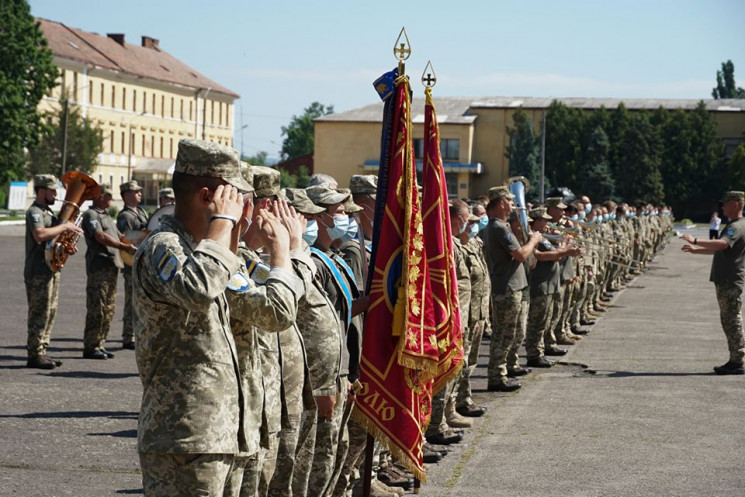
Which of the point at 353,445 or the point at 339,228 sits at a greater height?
the point at 339,228

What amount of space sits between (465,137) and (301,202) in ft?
279

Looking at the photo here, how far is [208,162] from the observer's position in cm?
436

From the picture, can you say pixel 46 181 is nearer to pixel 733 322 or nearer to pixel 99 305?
pixel 99 305

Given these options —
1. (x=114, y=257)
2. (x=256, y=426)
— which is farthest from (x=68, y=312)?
(x=256, y=426)

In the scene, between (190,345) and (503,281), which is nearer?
(190,345)

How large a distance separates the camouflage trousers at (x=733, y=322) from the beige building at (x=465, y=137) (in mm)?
76253

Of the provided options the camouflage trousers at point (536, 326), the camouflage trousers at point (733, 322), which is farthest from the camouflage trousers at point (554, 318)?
the camouflage trousers at point (733, 322)

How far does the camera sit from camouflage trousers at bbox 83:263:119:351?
44.9 feet

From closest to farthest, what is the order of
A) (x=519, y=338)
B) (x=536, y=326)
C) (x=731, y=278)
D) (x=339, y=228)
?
(x=339, y=228) → (x=519, y=338) → (x=731, y=278) → (x=536, y=326)

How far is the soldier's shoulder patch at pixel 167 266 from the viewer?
161 inches

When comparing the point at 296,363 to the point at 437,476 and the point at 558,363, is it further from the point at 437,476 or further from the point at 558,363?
the point at 558,363

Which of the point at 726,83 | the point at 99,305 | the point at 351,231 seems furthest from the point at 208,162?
the point at 726,83

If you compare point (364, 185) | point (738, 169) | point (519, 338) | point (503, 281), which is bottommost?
point (519, 338)

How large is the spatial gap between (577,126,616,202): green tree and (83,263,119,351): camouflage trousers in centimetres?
7337
